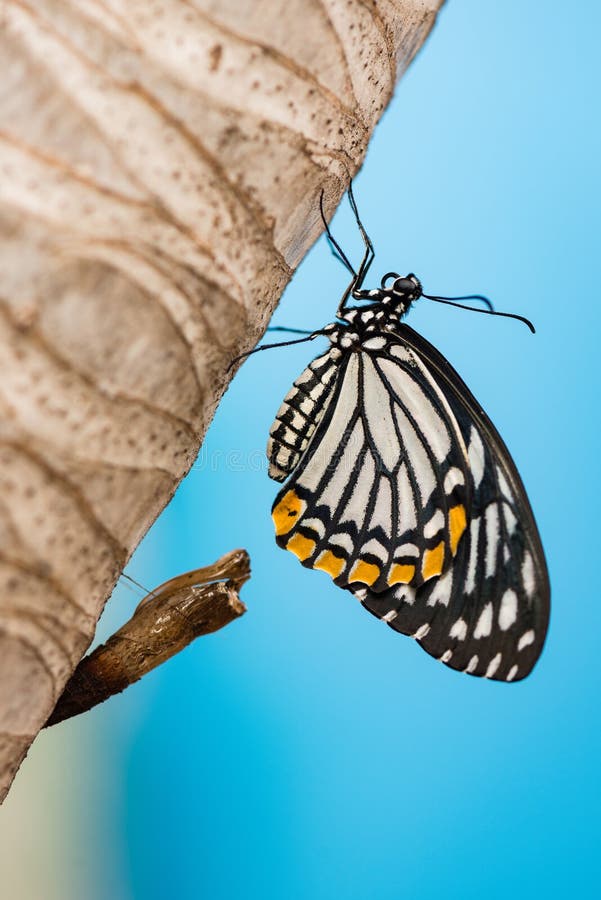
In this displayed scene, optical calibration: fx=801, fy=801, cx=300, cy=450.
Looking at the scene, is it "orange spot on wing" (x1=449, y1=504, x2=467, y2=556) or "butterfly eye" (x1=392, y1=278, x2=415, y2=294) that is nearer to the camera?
"orange spot on wing" (x1=449, y1=504, x2=467, y2=556)

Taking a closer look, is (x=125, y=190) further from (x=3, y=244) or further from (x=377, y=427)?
(x=377, y=427)

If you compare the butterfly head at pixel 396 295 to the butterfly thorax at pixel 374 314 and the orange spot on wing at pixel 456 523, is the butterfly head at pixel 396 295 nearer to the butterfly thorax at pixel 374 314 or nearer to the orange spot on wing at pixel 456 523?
the butterfly thorax at pixel 374 314

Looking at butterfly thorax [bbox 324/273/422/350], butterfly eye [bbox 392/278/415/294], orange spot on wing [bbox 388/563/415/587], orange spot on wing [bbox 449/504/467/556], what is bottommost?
orange spot on wing [bbox 388/563/415/587]

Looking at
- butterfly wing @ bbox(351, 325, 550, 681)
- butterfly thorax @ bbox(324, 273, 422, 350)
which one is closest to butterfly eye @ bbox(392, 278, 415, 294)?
butterfly thorax @ bbox(324, 273, 422, 350)

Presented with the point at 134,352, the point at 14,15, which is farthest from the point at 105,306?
the point at 14,15

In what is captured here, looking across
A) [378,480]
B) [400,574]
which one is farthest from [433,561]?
[378,480]

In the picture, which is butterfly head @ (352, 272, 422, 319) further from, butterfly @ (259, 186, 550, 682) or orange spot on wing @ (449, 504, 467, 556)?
orange spot on wing @ (449, 504, 467, 556)

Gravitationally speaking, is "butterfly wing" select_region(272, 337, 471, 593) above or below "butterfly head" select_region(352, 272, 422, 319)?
below
